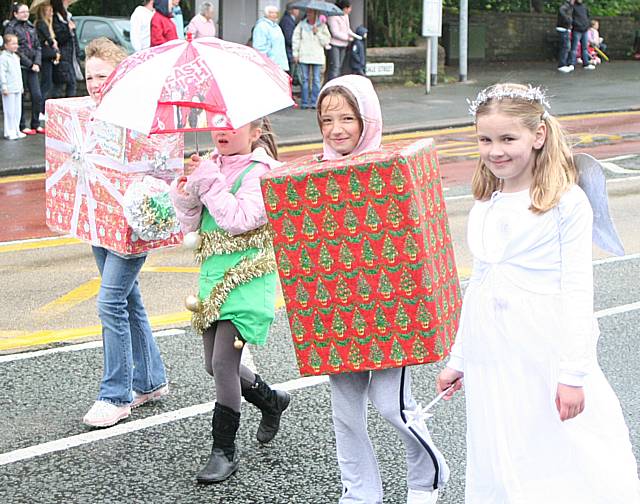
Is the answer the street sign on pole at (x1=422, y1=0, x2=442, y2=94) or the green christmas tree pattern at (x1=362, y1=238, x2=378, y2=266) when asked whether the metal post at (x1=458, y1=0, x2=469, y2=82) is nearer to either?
the street sign on pole at (x1=422, y1=0, x2=442, y2=94)

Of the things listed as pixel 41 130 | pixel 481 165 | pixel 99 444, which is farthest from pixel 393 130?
pixel 481 165

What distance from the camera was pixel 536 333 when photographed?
3615 mm

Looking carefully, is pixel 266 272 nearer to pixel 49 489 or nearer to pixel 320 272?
pixel 320 272

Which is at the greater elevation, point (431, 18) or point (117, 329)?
point (117, 329)

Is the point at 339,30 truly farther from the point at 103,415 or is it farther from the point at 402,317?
the point at 402,317

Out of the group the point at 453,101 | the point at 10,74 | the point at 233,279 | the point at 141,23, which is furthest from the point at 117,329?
the point at 453,101

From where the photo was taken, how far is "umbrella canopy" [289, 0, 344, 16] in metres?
20.6

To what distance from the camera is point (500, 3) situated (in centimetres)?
3488

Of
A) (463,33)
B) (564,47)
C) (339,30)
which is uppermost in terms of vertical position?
(339,30)

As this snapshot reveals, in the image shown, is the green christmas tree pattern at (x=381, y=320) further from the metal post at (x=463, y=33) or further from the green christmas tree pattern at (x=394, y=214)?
the metal post at (x=463, y=33)

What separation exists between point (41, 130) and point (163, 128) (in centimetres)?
1364

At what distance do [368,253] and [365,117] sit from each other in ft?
1.79

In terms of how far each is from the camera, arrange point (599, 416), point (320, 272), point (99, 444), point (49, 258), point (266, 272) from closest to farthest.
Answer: point (599, 416) < point (320, 272) < point (266, 272) < point (99, 444) < point (49, 258)

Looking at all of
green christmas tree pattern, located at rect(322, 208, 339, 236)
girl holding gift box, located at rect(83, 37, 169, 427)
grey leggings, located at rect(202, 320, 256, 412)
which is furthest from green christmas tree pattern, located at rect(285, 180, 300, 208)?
girl holding gift box, located at rect(83, 37, 169, 427)
